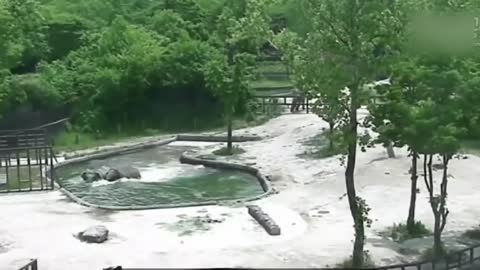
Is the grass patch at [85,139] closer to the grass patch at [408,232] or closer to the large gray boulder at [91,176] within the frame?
the large gray boulder at [91,176]

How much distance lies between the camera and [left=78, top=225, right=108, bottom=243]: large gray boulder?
15445 millimetres

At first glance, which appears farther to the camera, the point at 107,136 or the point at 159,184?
the point at 107,136

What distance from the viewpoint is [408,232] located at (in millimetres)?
15555

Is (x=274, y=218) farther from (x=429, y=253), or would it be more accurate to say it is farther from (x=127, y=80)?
(x=127, y=80)

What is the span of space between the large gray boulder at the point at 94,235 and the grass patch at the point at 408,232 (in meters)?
5.47

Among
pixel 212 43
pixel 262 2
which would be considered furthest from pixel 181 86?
pixel 262 2

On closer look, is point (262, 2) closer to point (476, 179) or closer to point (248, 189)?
point (248, 189)

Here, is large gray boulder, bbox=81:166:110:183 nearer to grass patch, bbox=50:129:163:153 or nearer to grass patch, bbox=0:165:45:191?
grass patch, bbox=0:165:45:191

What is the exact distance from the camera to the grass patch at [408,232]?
15344mm

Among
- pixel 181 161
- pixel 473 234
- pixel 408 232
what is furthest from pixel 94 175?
pixel 473 234

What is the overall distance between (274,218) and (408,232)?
9.58ft

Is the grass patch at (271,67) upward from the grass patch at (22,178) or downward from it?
upward

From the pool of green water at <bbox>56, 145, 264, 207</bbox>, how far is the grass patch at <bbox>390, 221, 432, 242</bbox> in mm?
5522

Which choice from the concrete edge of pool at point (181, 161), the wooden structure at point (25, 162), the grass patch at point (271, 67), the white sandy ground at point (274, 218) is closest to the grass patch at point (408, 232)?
the white sandy ground at point (274, 218)
